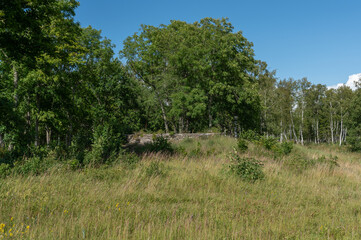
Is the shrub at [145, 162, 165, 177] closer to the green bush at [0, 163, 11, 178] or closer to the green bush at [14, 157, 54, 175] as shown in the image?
the green bush at [14, 157, 54, 175]

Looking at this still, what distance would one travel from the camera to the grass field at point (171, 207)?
11.2 feet

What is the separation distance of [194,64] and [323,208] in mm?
20498

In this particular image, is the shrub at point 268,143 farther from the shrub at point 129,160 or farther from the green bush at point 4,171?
the green bush at point 4,171

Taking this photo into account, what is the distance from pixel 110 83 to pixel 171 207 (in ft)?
79.5

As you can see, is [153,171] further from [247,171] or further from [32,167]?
[32,167]

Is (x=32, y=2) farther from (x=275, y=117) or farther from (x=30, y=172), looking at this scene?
(x=275, y=117)

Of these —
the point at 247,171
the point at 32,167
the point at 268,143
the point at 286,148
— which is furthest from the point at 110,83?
the point at 247,171

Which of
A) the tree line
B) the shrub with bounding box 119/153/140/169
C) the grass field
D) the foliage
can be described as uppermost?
the tree line

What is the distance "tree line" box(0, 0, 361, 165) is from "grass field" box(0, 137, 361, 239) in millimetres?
2979

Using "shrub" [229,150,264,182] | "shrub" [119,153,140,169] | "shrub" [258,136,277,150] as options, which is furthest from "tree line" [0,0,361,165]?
"shrub" [258,136,277,150]

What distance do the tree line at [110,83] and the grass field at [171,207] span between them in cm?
298

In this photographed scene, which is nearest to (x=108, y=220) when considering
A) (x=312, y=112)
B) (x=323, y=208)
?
(x=323, y=208)

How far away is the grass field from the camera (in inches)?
134

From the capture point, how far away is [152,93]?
26.1 meters
